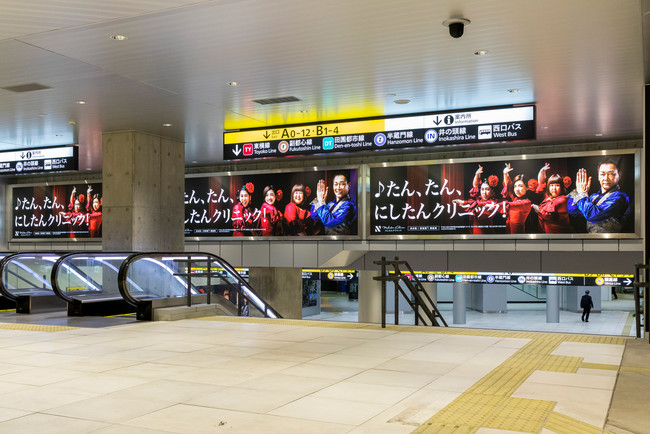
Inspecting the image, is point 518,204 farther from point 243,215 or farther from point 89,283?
point 89,283

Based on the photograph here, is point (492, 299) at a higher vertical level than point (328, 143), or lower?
lower

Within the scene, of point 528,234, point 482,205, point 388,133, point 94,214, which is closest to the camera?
point 388,133

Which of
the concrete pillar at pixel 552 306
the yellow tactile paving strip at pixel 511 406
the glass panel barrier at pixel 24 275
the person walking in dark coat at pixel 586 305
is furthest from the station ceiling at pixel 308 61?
the person walking in dark coat at pixel 586 305

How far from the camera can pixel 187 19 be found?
601 centimetres

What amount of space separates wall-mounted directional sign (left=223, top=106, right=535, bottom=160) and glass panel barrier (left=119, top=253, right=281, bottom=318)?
179 centimetres

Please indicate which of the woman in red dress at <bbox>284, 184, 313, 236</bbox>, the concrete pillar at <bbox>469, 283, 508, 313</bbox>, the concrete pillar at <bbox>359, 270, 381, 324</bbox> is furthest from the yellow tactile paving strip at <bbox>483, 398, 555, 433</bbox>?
the concrete pillar at <bbox>469, 283, 508, 313</bbox>

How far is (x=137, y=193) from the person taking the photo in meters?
11.6

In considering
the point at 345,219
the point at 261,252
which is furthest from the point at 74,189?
the point at 345,219

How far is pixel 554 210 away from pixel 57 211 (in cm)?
1311

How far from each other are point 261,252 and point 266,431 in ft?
40.5

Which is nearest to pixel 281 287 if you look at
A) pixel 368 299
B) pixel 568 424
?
pixel 368 299

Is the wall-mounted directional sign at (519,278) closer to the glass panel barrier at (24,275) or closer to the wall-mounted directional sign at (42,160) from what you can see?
the wall-mounted directional sign at (42,160)

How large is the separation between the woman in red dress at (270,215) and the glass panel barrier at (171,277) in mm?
4582

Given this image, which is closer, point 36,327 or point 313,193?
point 36,327
